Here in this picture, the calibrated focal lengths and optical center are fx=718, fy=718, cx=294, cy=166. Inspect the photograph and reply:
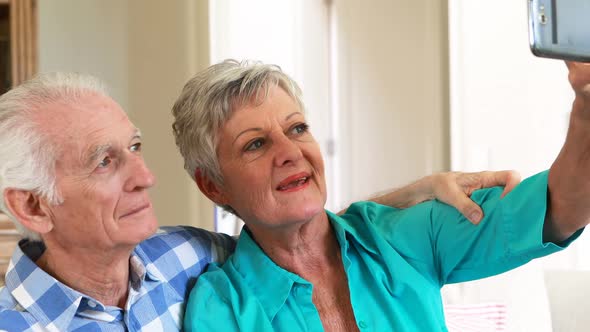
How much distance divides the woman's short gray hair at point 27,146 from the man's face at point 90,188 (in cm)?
1

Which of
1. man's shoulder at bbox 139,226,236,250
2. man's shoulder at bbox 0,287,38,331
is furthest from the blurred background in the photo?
man's shoulder at bbox 0,287,38,331

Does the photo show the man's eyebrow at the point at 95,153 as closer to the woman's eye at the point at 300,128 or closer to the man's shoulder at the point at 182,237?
the man's shoulder at the point at 182,237

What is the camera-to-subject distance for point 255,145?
154cm

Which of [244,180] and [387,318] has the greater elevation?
[244,180]

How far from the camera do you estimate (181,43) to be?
3500 mm

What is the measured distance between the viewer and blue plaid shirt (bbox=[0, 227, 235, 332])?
1.24m

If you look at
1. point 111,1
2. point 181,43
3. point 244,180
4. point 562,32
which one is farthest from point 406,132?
point 562,32

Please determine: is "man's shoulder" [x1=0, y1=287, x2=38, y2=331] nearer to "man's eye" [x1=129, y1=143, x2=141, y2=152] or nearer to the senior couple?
the senior couple

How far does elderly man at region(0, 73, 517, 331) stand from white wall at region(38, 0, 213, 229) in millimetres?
2068

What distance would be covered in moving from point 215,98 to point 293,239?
0.34 m

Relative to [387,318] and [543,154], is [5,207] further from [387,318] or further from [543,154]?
[543,154]

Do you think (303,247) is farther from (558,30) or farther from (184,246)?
(558,30)

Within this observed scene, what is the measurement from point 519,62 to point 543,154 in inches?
17.9

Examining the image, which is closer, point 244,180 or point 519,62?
point 244,180
